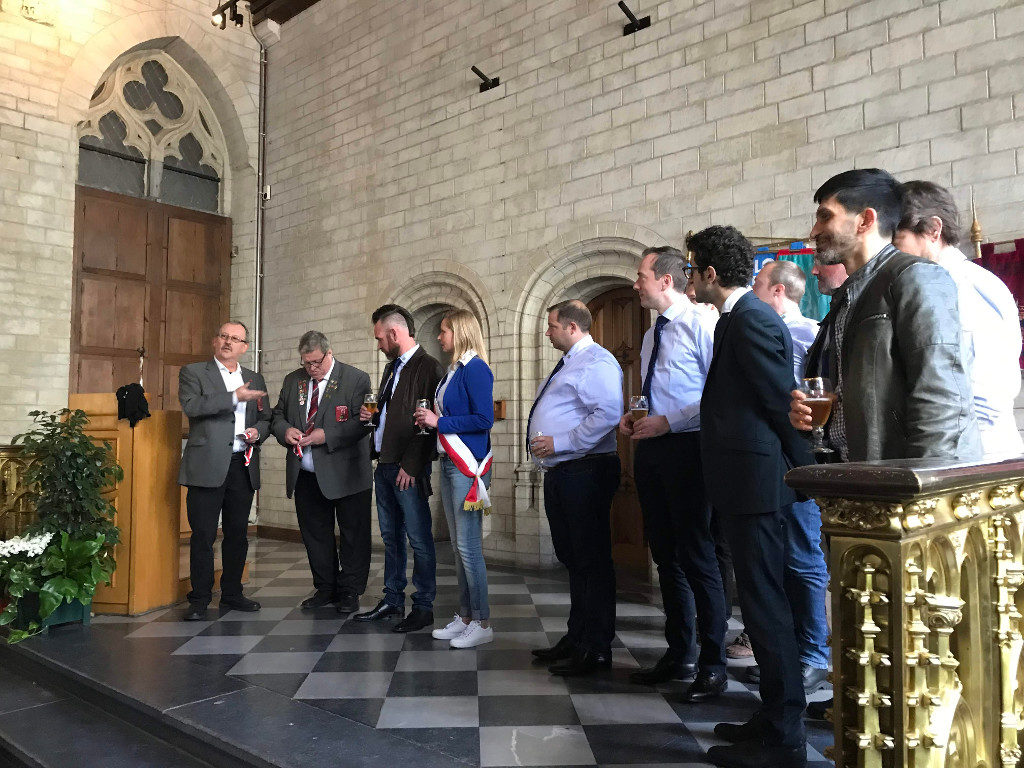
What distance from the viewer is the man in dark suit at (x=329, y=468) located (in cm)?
423

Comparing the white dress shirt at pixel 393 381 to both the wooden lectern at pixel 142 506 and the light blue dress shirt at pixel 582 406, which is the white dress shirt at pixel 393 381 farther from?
the wooden lectern at pixel 142 506

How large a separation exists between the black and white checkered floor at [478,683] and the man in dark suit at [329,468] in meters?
0.23

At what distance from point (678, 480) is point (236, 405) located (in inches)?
102

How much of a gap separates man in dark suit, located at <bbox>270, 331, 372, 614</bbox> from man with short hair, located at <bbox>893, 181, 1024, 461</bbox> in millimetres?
2950

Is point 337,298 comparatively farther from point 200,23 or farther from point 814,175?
point 814,175

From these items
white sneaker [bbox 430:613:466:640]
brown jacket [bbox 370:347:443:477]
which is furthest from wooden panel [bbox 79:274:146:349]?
white sneaker [bbox 430:613:466:640]

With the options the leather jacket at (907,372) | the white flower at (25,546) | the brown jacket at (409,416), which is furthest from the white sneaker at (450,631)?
the leather jacket at (907,372)

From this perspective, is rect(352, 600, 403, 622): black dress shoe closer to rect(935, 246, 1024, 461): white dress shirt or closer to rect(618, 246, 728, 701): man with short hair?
rect(618, 246, 728, 701): man with short hair

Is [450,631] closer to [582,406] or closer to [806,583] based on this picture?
[582,406]

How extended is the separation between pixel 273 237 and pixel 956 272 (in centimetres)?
742

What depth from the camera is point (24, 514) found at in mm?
4223

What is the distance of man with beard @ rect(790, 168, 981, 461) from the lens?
1563 mm

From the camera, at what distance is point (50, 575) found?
3.77 m

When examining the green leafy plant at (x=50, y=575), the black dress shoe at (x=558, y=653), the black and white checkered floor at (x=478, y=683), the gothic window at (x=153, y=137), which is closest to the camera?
the black and white checkered floor at (x=478, y=683)
